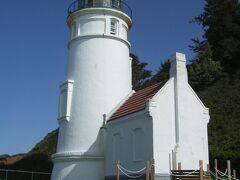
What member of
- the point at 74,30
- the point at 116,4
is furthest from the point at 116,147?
the point at 116,4

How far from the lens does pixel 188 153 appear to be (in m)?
18.9

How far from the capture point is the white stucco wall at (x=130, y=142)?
59.5 feet

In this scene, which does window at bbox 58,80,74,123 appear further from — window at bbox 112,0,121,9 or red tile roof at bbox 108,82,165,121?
window at bbox 112,0,121,9

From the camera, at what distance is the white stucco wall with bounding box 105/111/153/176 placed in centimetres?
1814

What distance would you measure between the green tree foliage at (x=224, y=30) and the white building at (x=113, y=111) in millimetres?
22599

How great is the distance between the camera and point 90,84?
22.3 meters

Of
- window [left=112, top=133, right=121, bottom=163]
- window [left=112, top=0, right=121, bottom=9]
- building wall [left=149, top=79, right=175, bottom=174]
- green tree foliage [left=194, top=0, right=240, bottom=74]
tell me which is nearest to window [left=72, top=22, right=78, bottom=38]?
window [left=112, top=0, right=121, bottom=9]

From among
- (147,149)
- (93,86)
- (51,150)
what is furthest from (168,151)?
(51,150)

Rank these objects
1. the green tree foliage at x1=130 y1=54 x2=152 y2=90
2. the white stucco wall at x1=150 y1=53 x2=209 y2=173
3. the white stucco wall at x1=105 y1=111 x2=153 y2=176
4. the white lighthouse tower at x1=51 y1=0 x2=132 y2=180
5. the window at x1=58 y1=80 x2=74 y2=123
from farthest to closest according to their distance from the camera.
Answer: the green tree foliage at x1=130 y1=54 x2=152 y2=90
the window at x1=58 y1=80 x2=74 y2=123
the white lighthouse tower at x1=51 y1=0 x2=132 y2=180
the white stucco wall at x1=105 y1=111 x2=153 y2=176
the white stucco wall at x1=150 y1=53 x2=209 y2=173

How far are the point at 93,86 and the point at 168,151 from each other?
6480 mm

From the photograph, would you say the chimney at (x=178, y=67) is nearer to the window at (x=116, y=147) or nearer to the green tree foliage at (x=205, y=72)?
the window at (x=116, y=147)

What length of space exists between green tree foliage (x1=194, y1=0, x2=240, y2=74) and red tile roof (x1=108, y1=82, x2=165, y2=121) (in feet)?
80.4

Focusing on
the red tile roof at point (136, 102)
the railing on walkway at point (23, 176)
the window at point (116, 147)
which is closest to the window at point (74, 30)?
the red tile roof at point (136, 102)

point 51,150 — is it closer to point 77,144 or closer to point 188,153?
point 77,144
